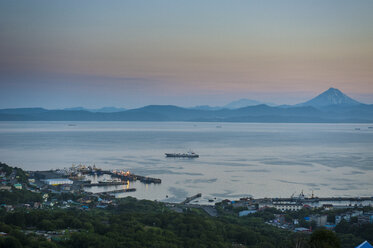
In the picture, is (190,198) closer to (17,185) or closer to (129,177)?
(129,177)

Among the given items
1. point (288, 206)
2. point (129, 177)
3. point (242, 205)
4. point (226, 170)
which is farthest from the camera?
point (226, 170)

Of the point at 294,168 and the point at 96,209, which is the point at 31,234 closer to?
the point at 96,209

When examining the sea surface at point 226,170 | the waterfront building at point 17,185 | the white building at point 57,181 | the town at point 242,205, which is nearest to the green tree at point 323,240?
the town at point 242,205

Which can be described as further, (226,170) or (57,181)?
(226,170)

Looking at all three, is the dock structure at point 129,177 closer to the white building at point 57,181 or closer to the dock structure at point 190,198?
the white building at point 57,181

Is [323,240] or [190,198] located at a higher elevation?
[323,240]

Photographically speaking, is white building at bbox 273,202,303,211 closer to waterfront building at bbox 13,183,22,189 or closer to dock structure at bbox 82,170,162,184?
dock structure at bbox 82,170,162,184

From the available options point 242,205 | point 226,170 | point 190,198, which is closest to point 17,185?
point 190,198

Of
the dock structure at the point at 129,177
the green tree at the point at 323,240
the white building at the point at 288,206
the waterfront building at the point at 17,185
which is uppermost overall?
the green tree at the point at 323,240

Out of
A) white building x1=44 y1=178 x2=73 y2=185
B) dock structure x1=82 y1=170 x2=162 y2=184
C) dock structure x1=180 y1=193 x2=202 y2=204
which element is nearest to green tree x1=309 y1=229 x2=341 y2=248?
dock structure x1=180 y1=193 x2=202 y2=204

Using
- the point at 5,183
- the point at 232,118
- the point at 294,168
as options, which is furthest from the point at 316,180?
the point at 232,118

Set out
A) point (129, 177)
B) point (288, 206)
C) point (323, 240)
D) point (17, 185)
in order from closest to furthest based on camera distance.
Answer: point (323, 240) < point (288, 206) < point (17, 185) < point (129, 177)

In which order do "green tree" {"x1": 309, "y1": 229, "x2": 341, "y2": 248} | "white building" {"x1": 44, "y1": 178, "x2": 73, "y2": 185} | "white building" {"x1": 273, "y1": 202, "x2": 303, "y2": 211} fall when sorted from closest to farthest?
1. "green tree" {"x1": 309, "y1": 229, "x2": 341, "y2": 248}
2. "white building" {"x1": 273, "y1": 202, "x2": 303, "y2": 211}
3. "white building" {"x1": 44, "y1": 178, "x2": 73, "y2": 185}
